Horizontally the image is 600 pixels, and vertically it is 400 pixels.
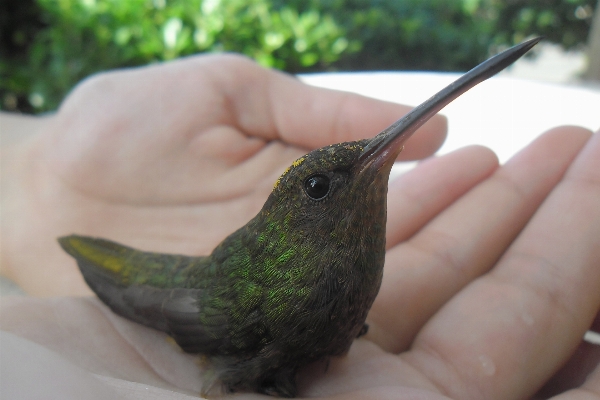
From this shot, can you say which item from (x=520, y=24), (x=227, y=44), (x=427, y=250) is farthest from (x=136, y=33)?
(x=520, y=24)

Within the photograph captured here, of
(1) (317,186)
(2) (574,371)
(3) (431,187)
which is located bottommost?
(2) (574,371)

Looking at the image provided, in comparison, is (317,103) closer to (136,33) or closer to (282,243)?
(282,243)

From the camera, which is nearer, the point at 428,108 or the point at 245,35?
the point at 428,108

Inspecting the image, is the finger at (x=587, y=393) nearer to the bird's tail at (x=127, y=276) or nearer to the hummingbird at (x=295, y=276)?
the hummingbird at (x=295, y=276)

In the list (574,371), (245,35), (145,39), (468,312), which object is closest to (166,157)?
(468,312)

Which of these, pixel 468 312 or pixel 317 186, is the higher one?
pixel 317 186

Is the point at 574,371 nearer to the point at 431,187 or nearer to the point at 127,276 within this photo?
the point at 431,187

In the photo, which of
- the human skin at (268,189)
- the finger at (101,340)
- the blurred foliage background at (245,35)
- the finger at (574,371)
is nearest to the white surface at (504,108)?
the blurred foliage background at (245,35)

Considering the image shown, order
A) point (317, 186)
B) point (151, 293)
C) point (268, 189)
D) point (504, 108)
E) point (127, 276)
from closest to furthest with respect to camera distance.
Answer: point (317, 186), point (151, 293), point (127, 276), point (268, 189), point (504, 108)

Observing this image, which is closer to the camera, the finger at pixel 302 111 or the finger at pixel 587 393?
the finger at pixel 587 393
